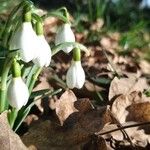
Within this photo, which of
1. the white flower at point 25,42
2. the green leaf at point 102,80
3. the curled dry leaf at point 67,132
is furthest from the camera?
the green leaf at point 102,80

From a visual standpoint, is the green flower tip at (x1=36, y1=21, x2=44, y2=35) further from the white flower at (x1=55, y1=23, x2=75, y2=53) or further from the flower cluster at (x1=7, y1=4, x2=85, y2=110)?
the white flower at (x1=55, y1=23, x2=75, y2=53)

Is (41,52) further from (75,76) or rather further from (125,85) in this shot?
(125,85)

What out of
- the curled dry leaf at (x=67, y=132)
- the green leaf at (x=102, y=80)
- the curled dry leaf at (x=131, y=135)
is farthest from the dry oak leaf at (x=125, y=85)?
the curled dry leaf at (x=67, y=132)

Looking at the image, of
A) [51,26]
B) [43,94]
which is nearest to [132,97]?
[43,94]

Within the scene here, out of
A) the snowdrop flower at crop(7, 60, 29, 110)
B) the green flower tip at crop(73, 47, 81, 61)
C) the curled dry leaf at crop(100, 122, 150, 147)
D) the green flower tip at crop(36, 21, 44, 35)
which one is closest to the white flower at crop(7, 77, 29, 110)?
the snowdrop flower at crop(7, 60, 29, 110)

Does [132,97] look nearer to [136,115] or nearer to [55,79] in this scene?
[136,115]

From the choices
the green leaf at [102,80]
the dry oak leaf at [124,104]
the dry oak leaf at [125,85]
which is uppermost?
the dry oak leaf at [124,104]

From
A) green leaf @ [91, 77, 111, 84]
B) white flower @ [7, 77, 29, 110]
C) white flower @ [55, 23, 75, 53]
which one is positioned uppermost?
white flower @ [55, 23, 75, 53]

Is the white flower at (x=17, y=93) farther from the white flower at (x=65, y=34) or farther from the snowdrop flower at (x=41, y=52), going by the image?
the white flower at (x=65, y=34)
